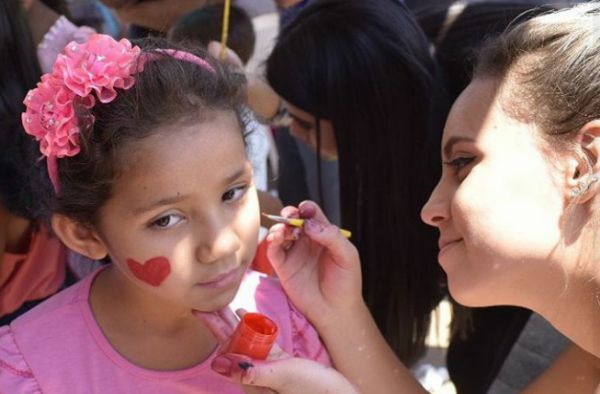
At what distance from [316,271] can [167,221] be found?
368mm

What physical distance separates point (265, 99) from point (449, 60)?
673mm

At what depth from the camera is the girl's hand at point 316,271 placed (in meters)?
1.57

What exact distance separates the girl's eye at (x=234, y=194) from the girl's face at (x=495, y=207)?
33 cm

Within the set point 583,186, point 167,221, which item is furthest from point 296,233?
point 583,186

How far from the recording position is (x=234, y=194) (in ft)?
4.65

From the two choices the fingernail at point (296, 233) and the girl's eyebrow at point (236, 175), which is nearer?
the girl's eyebrow at point (236, 175)

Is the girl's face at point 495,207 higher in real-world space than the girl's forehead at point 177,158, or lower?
lower

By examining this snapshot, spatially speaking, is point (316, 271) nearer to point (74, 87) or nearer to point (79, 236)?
point (79, 236)

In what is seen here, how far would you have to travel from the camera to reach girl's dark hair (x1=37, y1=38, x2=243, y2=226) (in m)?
1.36

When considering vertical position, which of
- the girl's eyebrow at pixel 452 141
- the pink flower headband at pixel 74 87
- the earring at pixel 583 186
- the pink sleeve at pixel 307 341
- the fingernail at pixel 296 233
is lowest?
the pink sleeve at pixel 307 341

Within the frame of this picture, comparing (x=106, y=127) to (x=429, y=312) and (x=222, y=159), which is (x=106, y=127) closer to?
(x=222, y=159)

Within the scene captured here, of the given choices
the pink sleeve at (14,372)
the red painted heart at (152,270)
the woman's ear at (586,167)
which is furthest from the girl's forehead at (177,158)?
the woman's ear at (586,167)

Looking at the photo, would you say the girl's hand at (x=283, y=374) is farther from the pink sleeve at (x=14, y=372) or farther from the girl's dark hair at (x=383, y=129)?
the girl's dark hair at (x=383, y=129)

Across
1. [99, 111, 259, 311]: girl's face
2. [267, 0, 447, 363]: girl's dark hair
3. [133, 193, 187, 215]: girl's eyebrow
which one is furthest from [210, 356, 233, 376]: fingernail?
[267, 0, 447, 363]: girl's dark hair
